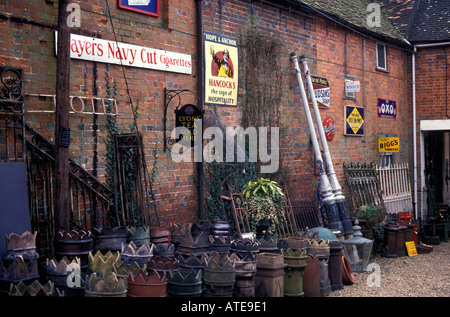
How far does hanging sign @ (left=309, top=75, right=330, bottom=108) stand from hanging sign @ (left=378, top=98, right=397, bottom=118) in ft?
9.93

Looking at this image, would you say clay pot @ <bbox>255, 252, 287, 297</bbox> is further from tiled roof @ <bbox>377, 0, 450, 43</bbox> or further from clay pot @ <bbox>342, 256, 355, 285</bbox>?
tiled roof @ <bbox>377, 0, 450, 43</bbox>

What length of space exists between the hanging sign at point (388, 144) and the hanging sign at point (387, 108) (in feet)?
3.05

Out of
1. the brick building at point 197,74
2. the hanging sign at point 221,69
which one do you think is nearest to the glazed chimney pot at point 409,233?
the brick building at point 197,74

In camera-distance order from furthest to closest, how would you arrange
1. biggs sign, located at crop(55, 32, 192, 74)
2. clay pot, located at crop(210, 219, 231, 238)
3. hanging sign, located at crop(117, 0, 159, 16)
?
hanging sign, located at crop(117, 0, 159, 16), clay pot, located at crop(210, 219, 231, 238), biggs sign, located at crop(55, 32, 192, 74)

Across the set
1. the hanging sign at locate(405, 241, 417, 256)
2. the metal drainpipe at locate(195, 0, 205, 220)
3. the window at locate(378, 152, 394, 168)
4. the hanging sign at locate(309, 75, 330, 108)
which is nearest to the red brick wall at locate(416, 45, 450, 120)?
the window at locate(378, 152, 394, 168)

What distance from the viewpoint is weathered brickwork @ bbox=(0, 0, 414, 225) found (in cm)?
667

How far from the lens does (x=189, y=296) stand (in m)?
5.04

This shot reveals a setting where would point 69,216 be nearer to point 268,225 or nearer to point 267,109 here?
point 268,225

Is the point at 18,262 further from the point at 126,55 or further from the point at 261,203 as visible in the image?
the point at 261,203

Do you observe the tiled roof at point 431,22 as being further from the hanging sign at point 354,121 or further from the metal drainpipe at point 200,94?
the metal drainpipe at point 200,94

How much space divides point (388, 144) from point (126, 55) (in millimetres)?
8441

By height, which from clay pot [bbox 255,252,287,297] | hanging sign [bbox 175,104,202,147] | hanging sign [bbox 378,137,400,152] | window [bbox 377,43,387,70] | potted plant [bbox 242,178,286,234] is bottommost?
clay pot [bbox 255,252,287,297]
